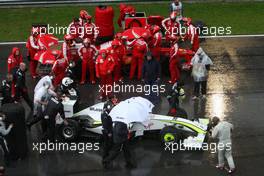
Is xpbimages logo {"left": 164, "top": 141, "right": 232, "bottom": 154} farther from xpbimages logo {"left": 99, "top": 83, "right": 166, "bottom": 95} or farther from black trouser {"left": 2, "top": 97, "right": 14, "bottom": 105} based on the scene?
black trouser {"left": 2, "top": 97, "right": 14, "bottom": 105}

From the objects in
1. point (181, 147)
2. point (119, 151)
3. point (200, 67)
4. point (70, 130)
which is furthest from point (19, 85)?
point (200, 67)

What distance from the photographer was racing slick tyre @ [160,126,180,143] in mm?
14969

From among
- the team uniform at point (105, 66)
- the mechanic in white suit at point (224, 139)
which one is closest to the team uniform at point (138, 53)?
the team uniform at point (105, 66)

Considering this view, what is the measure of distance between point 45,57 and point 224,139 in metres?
7.11

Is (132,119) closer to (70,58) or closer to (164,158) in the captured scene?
(164,158)

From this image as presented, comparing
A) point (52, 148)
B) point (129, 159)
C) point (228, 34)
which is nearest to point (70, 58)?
point (52, 148)

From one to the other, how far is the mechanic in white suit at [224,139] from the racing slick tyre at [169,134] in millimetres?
1320

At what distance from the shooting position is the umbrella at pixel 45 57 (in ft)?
60.6

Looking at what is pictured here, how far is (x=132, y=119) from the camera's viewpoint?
47.3 ft

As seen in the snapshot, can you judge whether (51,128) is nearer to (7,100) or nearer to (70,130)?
(70,130)

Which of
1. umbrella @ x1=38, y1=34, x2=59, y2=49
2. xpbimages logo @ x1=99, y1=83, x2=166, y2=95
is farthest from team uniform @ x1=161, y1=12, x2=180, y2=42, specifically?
umbrella @ x1=38, y1=34, x2=59, y2=49

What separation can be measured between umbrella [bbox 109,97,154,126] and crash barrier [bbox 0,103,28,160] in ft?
7.12

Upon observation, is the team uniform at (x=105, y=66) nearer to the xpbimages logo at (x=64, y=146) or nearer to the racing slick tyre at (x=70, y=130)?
the racing slick tyre at (x=70, y=130)

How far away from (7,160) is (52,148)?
3.92 feet
